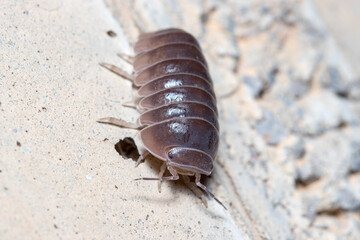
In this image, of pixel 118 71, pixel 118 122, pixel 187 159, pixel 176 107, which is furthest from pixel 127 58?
pixel 187 159

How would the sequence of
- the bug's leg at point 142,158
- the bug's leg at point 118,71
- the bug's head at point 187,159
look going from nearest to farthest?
the bug's head at point 187,159 → the bug's leg at point 142,158 → the bug's leg at point 118,71

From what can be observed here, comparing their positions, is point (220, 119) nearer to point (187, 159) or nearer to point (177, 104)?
point (177, 104)

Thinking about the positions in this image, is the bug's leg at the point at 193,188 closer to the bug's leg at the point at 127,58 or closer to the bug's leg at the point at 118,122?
the bug's leg at the point at 118,122

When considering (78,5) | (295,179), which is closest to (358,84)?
(295,179)

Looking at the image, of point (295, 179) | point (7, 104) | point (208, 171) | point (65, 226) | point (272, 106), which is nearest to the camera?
point (65, 226)

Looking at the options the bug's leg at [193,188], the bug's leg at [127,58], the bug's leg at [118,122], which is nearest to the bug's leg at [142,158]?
the bug's leg at [118,122]

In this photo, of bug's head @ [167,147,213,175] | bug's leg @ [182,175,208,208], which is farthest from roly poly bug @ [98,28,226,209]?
bug's leg @ [182,175,208,208]

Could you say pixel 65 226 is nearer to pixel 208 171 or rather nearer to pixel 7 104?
pixel 7 104
